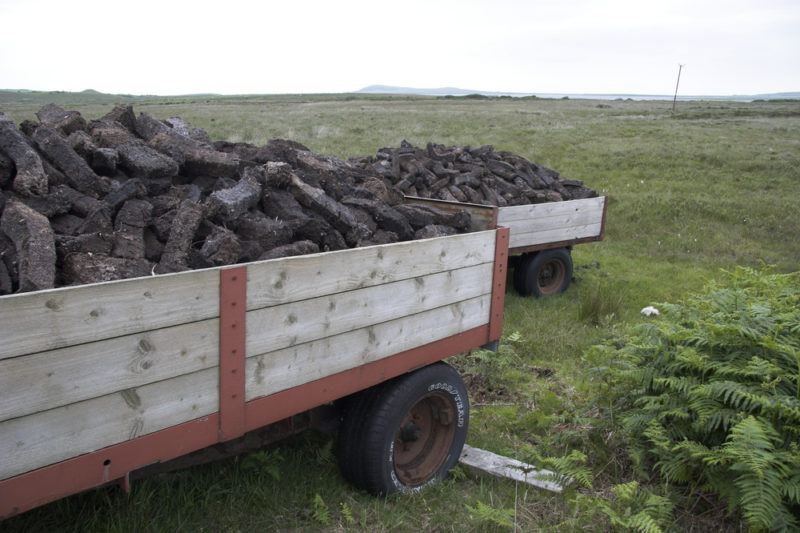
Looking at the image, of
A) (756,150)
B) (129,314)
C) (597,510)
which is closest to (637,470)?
(597,510)

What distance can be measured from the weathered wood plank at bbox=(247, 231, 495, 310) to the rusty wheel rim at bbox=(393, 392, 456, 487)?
2.83 feet

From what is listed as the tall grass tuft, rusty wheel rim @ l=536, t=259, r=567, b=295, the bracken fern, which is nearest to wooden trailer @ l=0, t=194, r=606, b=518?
the bracken fern

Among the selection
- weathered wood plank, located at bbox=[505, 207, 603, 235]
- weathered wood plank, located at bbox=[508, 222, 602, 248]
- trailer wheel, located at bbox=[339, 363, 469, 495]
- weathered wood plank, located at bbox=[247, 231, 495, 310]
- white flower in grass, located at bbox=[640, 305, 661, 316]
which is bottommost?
white flower in grass, located at bbox=[640, 305, 661, 316]

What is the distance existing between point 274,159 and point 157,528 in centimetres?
267

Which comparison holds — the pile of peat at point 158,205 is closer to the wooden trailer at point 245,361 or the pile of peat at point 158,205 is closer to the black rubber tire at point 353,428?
the wooden trailer at point 245,361

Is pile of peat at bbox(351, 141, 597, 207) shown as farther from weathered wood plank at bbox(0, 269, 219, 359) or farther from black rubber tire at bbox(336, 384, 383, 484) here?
weathered wood plank at bbox(0, 269, 219, 359)

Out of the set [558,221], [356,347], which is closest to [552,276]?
[558,221]

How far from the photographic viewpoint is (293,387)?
9.66 feet

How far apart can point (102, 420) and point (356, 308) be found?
1.29 m

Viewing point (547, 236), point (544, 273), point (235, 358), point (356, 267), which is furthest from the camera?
point (544, 273)

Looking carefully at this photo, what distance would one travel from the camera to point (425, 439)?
162 inches

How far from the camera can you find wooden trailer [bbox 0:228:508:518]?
206cm

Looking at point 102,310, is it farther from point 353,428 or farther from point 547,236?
point 547,236

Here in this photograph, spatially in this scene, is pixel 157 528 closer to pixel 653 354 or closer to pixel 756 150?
pixel 653 354
